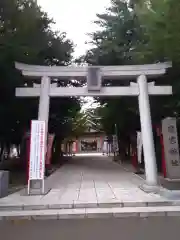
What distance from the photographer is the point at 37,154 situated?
14273mm

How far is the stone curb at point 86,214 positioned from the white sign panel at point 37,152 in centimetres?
336

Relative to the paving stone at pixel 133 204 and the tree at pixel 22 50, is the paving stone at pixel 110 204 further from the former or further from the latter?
the tree at pixel 22 50

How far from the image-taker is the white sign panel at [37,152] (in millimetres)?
14086

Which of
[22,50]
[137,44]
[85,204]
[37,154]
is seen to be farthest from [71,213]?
[137,44]

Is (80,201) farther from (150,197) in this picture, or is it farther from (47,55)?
(47,55)

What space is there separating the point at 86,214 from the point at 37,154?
4.73 meters

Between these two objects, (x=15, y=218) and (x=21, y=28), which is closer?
(x=15, y=218)

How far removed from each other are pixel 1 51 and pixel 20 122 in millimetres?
8948

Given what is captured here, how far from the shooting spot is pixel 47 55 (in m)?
26.9

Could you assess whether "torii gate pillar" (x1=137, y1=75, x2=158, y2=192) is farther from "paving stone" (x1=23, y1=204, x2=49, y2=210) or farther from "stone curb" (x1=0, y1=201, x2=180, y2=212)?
"paving stone" (x1=23, y1=204, x2=49, y2=210)

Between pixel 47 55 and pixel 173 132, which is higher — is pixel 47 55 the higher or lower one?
the higher one

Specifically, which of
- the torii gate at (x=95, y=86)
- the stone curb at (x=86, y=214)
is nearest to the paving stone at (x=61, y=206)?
the stone curb at (x=86, y=214)

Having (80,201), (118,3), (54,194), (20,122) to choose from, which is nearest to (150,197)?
(80,201)

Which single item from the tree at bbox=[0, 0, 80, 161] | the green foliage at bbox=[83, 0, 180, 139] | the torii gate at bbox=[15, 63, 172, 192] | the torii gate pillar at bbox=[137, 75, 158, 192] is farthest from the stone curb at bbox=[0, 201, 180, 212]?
the tree at bbox=[0, 0, 80, 161]
